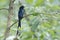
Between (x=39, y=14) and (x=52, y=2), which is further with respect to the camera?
(x=52, y=2)

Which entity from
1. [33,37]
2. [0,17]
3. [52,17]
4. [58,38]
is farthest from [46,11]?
[0,17]

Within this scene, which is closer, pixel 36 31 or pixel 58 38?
pixel 36 31

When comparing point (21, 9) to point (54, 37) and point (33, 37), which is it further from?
point (54, 37)

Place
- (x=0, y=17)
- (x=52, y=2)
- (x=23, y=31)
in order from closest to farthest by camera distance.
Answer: (x=23, y=31) → (x=52, y=2) → (x=0, y=17)

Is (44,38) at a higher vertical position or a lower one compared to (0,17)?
lower

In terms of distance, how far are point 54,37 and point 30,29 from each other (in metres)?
0.28

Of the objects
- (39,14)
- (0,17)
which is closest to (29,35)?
(39,14)

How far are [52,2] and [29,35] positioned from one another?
0.34 m

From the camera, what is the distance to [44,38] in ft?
5.09

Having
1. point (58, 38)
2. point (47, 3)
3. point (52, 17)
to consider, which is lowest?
point (58, 38)

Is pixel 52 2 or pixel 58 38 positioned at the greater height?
pixel 52 2

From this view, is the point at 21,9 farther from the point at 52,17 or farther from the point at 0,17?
the point at 0,17

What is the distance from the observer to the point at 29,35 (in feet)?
4.88

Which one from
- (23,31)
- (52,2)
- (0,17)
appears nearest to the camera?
(23,31)
